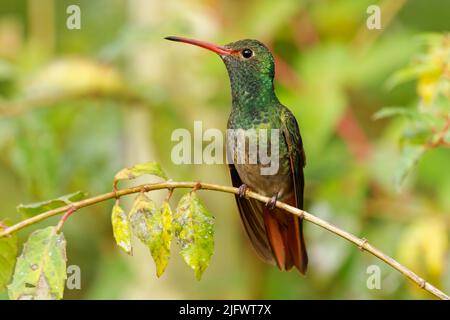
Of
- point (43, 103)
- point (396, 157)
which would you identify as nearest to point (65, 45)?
point (43, 103)

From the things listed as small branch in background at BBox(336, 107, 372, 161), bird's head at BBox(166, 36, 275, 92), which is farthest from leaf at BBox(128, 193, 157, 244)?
small branch in background at BBox(336, 107, 372, 161)

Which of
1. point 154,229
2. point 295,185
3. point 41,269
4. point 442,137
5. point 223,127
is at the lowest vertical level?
point 41,269

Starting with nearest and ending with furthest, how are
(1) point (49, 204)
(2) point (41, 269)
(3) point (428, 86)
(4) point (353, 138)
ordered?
(2) point (41, 269) → (1) point (49, 204) → (3) point (428, 86) → (4) point (353, 138)

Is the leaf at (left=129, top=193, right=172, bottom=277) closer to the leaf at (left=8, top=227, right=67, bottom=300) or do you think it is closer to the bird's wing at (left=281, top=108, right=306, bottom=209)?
the leaf at (left=8, top=227, right=67, bottom=300)

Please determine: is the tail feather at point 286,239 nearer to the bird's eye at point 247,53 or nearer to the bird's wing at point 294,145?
the bird's wing at point 294,145

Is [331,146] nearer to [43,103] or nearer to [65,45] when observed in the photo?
[43,103]

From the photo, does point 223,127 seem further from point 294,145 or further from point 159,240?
point 159,240

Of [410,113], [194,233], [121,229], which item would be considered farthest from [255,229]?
[121,229]
